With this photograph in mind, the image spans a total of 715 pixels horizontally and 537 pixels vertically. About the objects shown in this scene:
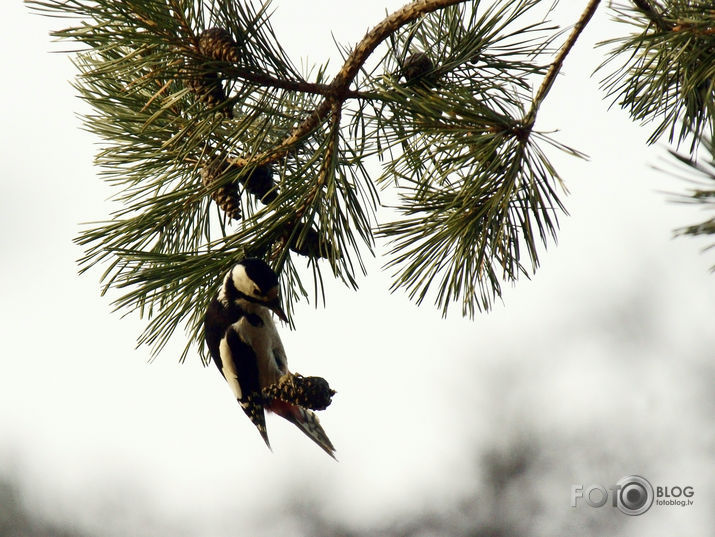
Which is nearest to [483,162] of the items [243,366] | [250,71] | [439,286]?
[439,286]

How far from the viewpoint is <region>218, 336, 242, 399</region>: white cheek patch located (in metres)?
0.95

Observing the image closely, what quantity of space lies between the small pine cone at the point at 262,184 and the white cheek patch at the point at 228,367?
0.62 ft

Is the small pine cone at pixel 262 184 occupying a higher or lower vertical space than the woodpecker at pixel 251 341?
higher

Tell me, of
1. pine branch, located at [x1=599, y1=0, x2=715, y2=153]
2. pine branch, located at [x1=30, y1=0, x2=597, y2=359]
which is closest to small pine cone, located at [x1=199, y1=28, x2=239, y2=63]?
pine branch, located at [x1=30, y1=0, x2=597, y2=359]

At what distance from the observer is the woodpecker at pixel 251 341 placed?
85cm

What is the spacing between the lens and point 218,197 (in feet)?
A: 3.13

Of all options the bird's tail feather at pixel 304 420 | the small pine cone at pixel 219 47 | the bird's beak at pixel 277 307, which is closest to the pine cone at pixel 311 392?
the bird's beak at pixel 277 307

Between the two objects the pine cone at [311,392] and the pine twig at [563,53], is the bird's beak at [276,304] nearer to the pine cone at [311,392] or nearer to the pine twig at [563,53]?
the pine cone at [311,392]

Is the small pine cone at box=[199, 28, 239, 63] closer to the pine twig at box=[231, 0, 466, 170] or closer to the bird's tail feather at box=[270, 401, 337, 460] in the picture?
the pine twig at box=[231, 0, 466, 170]

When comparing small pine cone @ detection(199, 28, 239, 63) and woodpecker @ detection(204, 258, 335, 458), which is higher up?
small pine cone @ detection(199, 28, 239, 63)

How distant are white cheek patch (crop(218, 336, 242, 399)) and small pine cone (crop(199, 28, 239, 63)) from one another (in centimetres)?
35

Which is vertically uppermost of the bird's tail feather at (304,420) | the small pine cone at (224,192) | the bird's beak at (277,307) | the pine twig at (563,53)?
the pine twig at (563,53)

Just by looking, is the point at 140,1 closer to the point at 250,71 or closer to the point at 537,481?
the point at 250,71

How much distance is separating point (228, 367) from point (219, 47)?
1.34 ft
